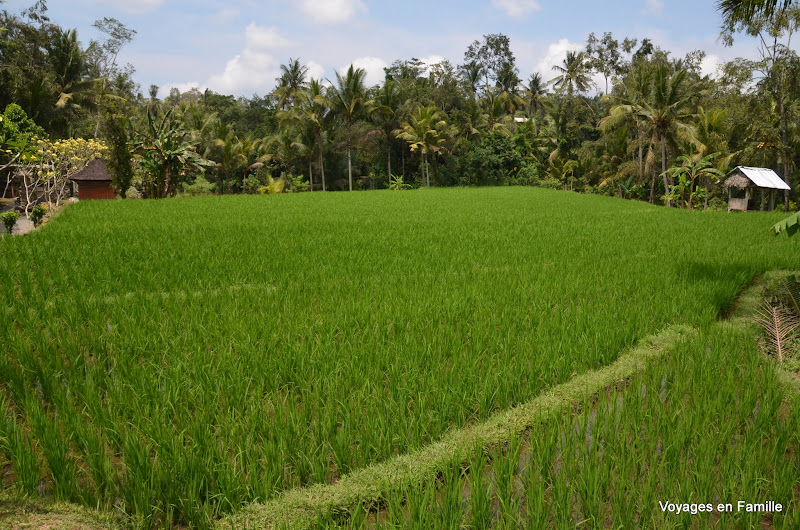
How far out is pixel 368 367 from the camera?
9.53 feet

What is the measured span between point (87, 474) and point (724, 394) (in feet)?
9.82

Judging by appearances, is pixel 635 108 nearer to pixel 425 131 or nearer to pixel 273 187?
pixel 425 131

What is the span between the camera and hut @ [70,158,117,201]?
20562mm

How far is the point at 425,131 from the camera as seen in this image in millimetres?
Result: 25547

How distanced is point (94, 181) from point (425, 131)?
1508cm

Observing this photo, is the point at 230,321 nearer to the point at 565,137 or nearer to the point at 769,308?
the point at 769,308

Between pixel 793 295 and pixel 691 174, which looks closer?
pixel 793 295

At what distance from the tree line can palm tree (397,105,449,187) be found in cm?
11

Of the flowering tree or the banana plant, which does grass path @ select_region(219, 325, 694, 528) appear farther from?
the flowering tree

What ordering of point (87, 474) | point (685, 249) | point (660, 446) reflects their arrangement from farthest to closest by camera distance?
1. point (685, 249)
2. point (660, 446)
3. point (87, 474)

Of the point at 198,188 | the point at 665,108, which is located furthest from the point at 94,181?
the point at 665,108

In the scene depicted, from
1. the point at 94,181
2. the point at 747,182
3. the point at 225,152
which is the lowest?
the point at 747,182

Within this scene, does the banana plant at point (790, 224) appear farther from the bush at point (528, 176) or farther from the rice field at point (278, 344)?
the bush at point (528, 176)

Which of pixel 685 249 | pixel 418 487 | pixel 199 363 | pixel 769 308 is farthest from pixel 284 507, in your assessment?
pixel 685 249
